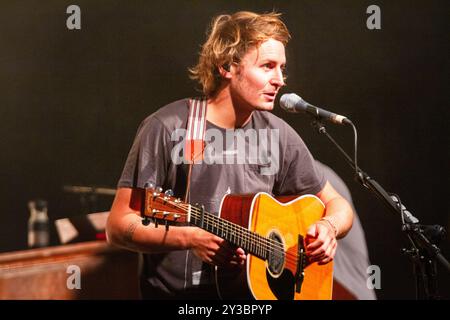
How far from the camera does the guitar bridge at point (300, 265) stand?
2850 mm

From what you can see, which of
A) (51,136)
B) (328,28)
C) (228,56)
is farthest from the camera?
(328,28)

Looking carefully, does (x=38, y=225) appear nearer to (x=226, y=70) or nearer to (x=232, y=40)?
(x=226, y=70)

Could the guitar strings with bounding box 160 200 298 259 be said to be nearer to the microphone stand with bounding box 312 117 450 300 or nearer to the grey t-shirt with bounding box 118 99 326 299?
the grey t-shirt with bounding box 118 99 326 299

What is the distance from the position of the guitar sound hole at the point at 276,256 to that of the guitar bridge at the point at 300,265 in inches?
4.6

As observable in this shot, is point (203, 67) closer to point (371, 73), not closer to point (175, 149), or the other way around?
point (175, 149)

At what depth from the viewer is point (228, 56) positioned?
292 centimetres

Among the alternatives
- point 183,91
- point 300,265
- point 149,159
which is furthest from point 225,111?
point 300,265

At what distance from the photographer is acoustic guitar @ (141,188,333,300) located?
2402 mm

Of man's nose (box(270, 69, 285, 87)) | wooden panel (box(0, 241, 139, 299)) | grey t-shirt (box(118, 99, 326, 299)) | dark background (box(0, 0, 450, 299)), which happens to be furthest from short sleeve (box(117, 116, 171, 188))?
man's nose (box(270, 69, 285, 87))

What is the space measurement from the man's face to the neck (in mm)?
19

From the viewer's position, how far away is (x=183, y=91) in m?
3.11

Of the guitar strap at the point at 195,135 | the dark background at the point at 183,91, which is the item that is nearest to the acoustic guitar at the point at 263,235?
the guitar strap at the point at 195,135

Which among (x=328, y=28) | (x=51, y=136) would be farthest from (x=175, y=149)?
(x=328, y=28)
